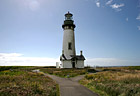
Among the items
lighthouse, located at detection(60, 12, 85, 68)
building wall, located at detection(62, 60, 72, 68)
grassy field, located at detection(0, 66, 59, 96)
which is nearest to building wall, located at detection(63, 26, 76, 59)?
lighthouse, located at detection(60, 12, 85, 68)

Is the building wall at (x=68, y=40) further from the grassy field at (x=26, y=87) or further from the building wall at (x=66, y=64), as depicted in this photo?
the grassy field at (x=26, y=87)

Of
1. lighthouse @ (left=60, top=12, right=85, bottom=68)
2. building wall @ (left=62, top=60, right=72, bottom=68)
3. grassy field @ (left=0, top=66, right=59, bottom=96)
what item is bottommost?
grassy field @ (left=0, top=66, right=59, bottom=96)

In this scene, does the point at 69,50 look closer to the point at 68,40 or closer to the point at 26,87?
the point at 68,40

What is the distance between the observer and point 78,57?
131ft

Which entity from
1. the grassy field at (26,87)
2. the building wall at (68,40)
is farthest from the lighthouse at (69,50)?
the grassy field at (26,87)

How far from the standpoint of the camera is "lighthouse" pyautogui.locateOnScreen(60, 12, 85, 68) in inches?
1515

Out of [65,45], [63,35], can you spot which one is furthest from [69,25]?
[65,45]

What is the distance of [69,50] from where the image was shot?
129ft

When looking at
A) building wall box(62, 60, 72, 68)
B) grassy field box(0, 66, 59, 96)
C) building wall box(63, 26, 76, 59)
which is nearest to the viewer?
grassy field box(0, 66, 59, 96)

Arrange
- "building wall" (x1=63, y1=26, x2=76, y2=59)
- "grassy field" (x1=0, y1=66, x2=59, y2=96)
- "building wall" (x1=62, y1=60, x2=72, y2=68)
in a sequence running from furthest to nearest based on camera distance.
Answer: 1. "building wall" (x1=63, y1=26, x2=76, y2=59)
2. "building wall" (x1=62, y1=60, x2=72, y2=68)
3. "grassy field" (x1=0, y1=66, x2=59, y2=96)

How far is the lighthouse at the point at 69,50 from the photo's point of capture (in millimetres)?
38469

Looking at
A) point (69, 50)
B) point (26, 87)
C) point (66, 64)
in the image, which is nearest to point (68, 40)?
point (69, 50)

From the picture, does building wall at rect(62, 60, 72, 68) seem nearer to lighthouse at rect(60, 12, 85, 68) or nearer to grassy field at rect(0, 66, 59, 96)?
lighthouse at rect(60, 12, 85, 68)

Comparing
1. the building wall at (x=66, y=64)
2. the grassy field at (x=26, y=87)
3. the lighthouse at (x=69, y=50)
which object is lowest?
the grassy field at (x=26, y=87)
